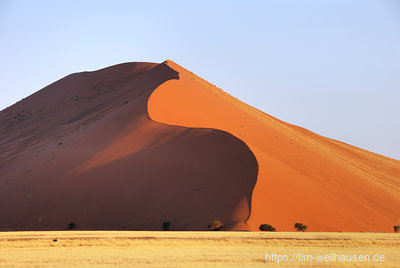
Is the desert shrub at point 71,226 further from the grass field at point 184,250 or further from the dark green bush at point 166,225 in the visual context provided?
the grass field at point 184,250

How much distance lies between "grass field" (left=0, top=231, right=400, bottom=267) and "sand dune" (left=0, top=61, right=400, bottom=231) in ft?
20.8

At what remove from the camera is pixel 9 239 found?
20.8 m

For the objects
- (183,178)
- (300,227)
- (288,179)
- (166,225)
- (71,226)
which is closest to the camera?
(300,227)

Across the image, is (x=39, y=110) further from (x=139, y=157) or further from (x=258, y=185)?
(x=258, y=185)

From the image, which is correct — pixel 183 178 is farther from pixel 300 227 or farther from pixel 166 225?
pixel 300 227

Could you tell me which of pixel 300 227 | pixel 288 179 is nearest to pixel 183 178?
pixel 288 179

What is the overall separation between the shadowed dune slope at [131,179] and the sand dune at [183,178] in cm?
7

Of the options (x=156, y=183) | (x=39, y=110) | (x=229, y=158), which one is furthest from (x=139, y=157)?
(x=39, y=110)

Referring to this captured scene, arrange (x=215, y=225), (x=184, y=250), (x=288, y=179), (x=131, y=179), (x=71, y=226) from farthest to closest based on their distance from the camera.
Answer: (x=131, y=179), (x=288, y=179), (x=71, y=226), (x=215, y=225), (x=184, y=250)

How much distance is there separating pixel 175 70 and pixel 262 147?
21.5 meters

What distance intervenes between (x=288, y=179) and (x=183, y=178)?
6210 millimetres

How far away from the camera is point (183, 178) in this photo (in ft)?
107

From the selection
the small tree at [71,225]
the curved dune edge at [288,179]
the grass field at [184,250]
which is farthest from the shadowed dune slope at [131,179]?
the grass field at [184,250]

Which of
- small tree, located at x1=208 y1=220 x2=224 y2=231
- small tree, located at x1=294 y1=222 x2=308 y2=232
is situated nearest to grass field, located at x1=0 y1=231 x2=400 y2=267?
small tree, located at x1=208 y1=220 x2=224 y2=231
